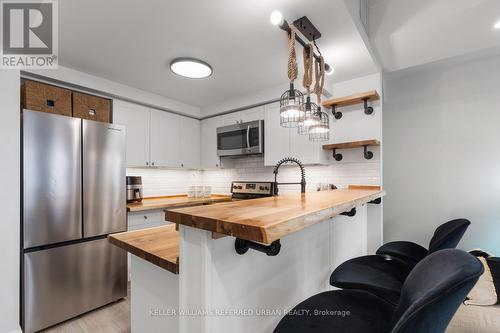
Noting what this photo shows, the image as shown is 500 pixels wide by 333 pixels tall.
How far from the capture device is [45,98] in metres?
2.18

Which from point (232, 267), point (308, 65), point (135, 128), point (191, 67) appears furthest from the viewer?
point (135, 128)

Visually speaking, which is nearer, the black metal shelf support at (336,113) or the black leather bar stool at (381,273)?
the black leather bar stool at (381,273)

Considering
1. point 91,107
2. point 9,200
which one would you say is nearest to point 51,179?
point 9,200

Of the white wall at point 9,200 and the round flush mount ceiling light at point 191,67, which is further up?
the round flush mount ceiling light at point 191,67

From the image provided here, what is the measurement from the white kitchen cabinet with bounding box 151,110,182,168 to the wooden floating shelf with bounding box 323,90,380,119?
2208mm

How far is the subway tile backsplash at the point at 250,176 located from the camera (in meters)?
2.57

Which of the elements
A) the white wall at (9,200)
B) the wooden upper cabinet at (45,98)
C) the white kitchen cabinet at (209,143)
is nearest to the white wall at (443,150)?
the white kitchen cabinet at (209,143)

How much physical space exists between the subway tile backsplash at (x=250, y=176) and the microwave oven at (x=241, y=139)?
37 cm

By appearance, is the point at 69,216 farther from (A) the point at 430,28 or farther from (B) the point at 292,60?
(A) the point at 430,28

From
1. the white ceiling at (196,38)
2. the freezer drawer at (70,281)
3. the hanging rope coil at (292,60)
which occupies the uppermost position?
the white ceiling at (196,38)

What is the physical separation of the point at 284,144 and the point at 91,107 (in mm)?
2288

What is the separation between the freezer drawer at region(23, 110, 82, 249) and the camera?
5.92ft

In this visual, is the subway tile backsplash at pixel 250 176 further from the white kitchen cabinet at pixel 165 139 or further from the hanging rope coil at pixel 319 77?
the hanging rope coil at pixel 319 77

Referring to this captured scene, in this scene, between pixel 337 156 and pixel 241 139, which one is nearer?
pixel 337 156
